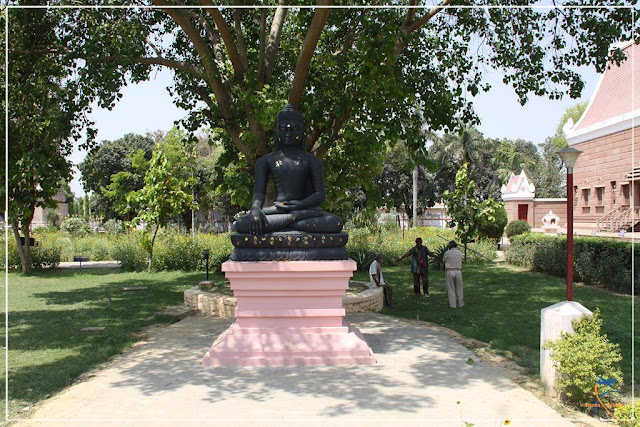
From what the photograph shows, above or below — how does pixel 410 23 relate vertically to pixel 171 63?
above

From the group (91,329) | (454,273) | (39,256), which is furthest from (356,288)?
(39,256)

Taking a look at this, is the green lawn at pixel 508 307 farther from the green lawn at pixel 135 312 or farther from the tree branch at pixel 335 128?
the tree branch at pixel 335 128

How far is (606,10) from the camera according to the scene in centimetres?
1051

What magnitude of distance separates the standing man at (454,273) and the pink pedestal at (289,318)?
4967mm

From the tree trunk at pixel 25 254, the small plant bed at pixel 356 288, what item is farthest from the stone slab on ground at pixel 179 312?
the tree trunk at pixel 25 254

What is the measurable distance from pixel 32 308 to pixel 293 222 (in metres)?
7.47

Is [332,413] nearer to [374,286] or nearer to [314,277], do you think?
[314,277]

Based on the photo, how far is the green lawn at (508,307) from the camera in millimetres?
8180

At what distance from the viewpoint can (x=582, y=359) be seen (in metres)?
5.34

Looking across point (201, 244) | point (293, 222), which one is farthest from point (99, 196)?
point (293, 222)

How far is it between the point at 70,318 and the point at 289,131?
19.9ft

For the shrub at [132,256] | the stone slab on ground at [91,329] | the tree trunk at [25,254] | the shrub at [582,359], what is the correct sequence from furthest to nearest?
the shrub at [132,256], the tree trunk at [25,254], the stone slab on ground at [91,329], the shrub at [582,359]

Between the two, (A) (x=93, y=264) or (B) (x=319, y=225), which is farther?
(A) (x=93, y=264)

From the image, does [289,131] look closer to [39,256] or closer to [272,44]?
[272,44]
